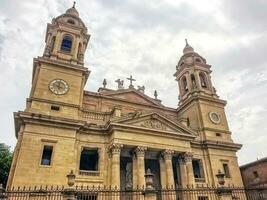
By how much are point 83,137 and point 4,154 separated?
14543 millimetres

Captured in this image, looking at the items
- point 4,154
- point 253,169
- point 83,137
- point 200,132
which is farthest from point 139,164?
point 4,154

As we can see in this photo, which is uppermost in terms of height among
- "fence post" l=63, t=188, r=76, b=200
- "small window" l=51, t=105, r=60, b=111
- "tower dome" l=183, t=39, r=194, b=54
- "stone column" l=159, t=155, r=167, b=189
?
"tower dome" l=183, t=39, r=194, b=54

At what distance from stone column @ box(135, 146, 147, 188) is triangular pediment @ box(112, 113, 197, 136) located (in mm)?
2142

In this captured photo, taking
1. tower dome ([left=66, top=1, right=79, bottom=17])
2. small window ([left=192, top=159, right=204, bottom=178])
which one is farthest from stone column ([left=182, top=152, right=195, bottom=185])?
tower dome ([left=66, top=1, right=79, bottom=17])

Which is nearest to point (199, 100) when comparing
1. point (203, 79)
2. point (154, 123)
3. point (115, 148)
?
point (203, 79)

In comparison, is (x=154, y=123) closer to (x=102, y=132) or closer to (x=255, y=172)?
(x=102, y=132)

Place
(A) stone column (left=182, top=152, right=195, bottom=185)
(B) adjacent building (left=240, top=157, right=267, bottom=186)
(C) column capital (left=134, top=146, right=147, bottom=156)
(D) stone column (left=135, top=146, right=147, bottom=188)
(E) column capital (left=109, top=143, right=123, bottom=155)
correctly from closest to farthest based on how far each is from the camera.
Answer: (D) stone column (left=135, top=146, right=147, bottom=188) → (E) column capital (left=109, top=143, right=123, bottom=155) → (C) column capital (left=134, top=146, right=147, bottom=156) → (A) stone column (left=182, top=152, right=195, bottom=185) → (B) adjacent building (left=240, top=157, right=267, bottom=186)

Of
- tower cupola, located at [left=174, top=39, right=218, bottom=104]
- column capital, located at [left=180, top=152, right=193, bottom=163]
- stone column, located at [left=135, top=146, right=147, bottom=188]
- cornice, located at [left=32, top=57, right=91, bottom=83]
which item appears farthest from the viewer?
tower cupola, located at [left=174, top=39, right=218, bottom=104]

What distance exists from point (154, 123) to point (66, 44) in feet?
42.3

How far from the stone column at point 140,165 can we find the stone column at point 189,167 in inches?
166

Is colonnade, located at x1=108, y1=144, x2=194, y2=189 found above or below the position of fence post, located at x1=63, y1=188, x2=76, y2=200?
above

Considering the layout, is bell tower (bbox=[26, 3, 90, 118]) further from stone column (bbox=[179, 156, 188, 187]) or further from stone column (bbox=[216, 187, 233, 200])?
stone column (bbox=[216, 187, 233, 200])

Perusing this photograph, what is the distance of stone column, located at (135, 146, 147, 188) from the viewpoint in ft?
65.6

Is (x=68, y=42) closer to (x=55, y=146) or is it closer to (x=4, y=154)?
(x=55, y=146)
